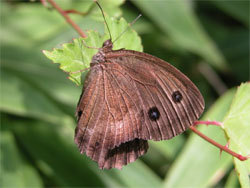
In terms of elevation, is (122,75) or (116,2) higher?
(116,2)

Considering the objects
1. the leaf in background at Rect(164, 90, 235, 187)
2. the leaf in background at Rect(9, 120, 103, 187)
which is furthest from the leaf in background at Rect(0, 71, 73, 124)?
the leaf in background at Rect(164, 90, 235, 187)

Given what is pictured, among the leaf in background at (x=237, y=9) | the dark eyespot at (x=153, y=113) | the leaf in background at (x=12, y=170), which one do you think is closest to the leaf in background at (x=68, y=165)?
the leaf in background at (x=12, y=170)

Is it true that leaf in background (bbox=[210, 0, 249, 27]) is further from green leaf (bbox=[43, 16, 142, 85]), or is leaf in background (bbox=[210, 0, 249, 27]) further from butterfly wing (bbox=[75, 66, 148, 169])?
butterfly wing (bbox=[75, 66, 148, 169])

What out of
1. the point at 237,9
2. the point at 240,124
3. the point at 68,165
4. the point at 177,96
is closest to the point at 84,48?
the point at 177,96

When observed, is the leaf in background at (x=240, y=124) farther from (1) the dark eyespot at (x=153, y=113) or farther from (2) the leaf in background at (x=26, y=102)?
(2) the leaf in background at (x=26, y=102)

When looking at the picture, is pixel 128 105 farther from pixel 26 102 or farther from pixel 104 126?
pixel 26 102

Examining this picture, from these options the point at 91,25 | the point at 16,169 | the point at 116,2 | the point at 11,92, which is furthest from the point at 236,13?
the point at 16,169

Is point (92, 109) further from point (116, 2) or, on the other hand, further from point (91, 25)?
point (91, 25)
